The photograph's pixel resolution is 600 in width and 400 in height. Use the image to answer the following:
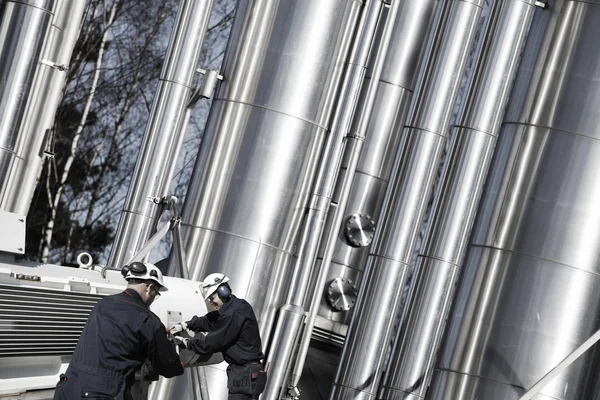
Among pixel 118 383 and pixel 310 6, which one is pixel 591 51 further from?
pixel 118 383

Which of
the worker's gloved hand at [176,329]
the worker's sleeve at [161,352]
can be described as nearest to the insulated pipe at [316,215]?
the worker's gloved hand at [176,329]

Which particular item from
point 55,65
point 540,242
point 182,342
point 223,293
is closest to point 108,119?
point 55,65

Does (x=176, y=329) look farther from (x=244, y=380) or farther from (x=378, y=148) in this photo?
(x=378, y=148)

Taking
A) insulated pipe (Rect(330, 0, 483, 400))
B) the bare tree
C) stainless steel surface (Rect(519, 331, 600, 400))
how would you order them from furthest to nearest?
the bare tree < insulated pipe (Rect(330, 0, 483, 400)) < stainless steel surface (Rect(519, 331, 600, 400))

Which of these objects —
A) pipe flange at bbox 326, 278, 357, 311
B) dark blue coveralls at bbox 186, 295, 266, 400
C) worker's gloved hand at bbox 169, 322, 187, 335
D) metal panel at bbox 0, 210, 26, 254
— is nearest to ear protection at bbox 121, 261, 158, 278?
metal panel at bbox 0, 210, 26, 254

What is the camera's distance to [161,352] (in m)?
8.77

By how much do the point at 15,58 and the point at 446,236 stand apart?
6309mm

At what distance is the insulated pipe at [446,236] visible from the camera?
48.5 ft

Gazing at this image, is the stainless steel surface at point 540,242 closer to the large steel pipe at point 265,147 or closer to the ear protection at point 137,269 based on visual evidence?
the large steel pipe at point 265,147

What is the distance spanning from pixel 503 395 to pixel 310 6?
5.25 m

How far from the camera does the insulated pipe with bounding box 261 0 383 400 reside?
44.1 feet

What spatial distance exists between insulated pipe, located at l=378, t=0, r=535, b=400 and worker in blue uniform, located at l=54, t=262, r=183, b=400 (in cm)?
675

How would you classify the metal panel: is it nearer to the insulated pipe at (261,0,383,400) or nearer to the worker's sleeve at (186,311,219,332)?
the worker's sleeve at (186,311,219,332)

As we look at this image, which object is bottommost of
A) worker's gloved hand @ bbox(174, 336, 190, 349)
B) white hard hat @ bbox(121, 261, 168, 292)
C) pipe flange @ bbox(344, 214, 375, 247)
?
worker's gloved hand @ bbox(174, 336, 190, 349)
